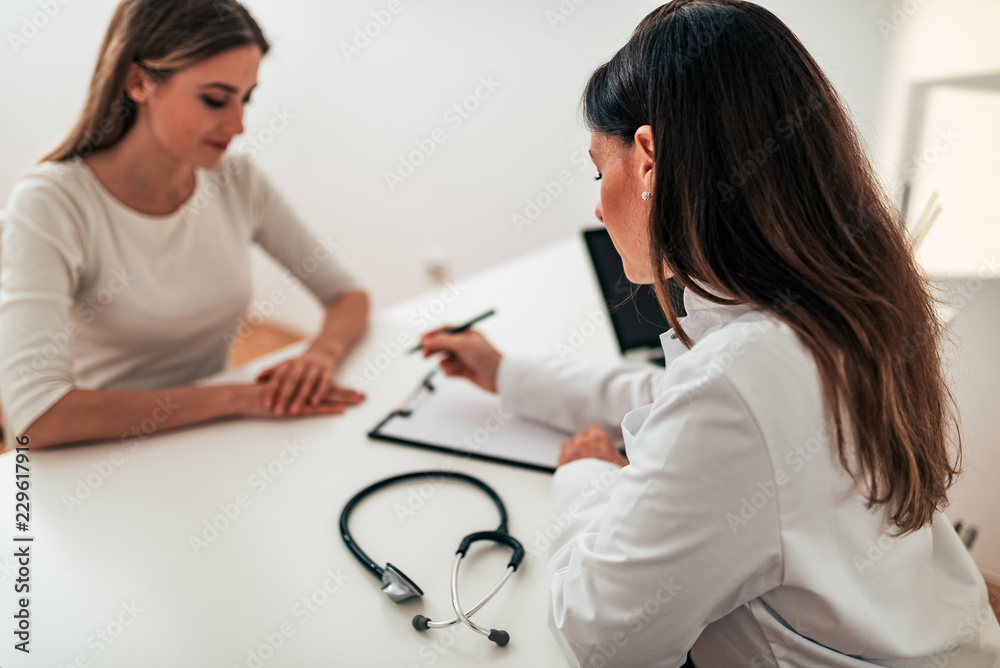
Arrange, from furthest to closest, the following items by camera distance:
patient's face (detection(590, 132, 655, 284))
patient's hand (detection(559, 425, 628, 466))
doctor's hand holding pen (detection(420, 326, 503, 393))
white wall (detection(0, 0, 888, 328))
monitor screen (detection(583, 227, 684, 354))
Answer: white wall (detection(0, 0, 888, 328)), monitor screen (detection(583, 227, 684, 354)), doctor's hand holding pen (detection(420, 326, 503, 393)), patient's hand (detection(559, 425, 628, 466)), patient's face (detection(590, 132, 655, 284))

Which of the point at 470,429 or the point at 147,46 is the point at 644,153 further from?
the point at 147,46

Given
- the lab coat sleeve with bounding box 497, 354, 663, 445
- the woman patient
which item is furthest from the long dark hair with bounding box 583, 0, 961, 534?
the woman patient

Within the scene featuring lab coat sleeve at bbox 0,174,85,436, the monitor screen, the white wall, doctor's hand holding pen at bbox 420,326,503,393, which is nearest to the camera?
lab coat sleeve at bbox 0,174,85,436

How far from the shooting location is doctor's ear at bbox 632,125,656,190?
2.27 feet

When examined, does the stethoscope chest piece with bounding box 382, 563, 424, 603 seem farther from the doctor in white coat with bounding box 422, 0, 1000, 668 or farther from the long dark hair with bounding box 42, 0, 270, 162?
the long dark hair with bounding box 42, 0, 270, 162

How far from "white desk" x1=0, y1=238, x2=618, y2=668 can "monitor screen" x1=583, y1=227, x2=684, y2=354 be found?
1.57 feet

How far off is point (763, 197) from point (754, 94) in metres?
0.09

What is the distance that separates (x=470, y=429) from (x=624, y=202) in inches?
22.6

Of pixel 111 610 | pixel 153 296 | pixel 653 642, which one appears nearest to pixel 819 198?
pixel 653 642

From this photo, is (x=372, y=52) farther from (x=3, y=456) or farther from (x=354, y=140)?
(x=3, y=456)

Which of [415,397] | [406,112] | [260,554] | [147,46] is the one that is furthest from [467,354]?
[406,112]

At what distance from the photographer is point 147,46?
1.34 metres

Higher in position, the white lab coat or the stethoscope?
the white lab coat

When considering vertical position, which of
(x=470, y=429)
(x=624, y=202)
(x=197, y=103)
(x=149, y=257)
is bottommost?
(x=470, y=429)
